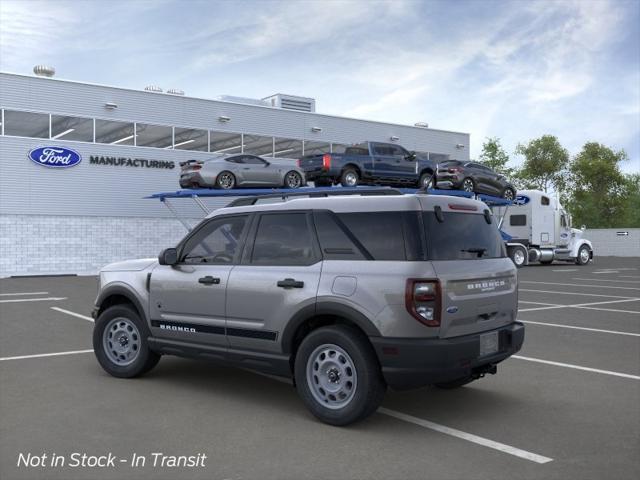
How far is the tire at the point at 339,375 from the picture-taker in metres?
5.05

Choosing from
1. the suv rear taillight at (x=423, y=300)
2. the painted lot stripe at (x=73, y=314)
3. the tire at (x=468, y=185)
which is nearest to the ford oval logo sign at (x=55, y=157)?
the painted lot stripe at (x=73, y=314)

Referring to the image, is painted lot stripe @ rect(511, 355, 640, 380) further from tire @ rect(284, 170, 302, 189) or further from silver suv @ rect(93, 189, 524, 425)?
tire @ rect(284, 170, 302, 189)

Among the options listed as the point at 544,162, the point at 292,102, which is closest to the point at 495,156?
the point at 544,162

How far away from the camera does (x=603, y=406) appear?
19.2ft

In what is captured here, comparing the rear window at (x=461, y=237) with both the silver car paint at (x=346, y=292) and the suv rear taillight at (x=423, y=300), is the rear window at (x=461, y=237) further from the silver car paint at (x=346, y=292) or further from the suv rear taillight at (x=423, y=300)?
the suv rear taillight at (x=423, y=300)

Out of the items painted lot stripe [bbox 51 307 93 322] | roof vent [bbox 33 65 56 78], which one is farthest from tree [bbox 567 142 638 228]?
painted lot stripe [bbox 51 307 93 322]

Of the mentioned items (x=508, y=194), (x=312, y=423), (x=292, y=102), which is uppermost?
(x=292, y=102)

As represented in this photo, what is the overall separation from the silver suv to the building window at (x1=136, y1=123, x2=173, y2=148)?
2387 cm

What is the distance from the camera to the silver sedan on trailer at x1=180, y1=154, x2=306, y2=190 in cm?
2334

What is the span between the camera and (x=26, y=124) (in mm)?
26406

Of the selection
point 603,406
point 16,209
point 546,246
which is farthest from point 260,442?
point 546,246

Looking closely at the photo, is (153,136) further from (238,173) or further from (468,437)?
(468,437)

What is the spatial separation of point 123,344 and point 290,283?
8.05 ft

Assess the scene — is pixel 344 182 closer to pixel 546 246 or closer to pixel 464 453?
pixel 546 246
